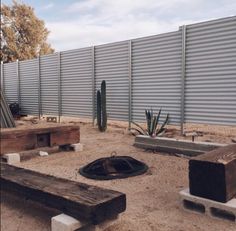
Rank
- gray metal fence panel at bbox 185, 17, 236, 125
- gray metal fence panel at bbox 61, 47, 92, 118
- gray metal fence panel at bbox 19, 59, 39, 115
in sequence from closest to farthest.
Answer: gray metal fence panel at bbox 185, 17, 236, 125 < gray metal fence panel at bbox 61, 47, 92, 118 < gray metal fence panel at bbox 19, 59, 39, 115

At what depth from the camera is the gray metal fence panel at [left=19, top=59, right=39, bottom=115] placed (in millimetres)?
12289

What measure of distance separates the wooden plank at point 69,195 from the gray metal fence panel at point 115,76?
18.9 ft

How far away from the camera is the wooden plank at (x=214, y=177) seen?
268cm

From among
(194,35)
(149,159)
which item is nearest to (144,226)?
(149,159)

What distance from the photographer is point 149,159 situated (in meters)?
5.07

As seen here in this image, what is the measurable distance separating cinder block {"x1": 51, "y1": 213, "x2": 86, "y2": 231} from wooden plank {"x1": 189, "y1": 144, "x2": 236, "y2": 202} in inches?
42.5

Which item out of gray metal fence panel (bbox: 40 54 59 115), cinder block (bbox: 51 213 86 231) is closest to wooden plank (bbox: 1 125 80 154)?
cinder block (bbox: 51 213 86 231)

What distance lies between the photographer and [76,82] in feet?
33.8

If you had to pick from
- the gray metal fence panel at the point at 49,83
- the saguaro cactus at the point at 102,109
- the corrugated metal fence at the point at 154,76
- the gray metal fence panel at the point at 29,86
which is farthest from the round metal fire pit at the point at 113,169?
the gray metal fence panel at the point at 29,86

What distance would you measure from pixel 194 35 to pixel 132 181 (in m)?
4.39

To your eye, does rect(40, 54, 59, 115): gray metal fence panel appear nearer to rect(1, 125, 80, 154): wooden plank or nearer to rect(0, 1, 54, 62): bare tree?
rect(1, 125, 80, 154): wooden plank

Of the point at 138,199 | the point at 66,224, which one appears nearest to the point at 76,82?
the point at 138,199

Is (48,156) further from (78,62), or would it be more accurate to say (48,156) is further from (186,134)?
(78,62)

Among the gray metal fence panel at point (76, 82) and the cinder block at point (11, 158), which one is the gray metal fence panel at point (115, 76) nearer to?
the gray metal fence panel at point (76, 82)
